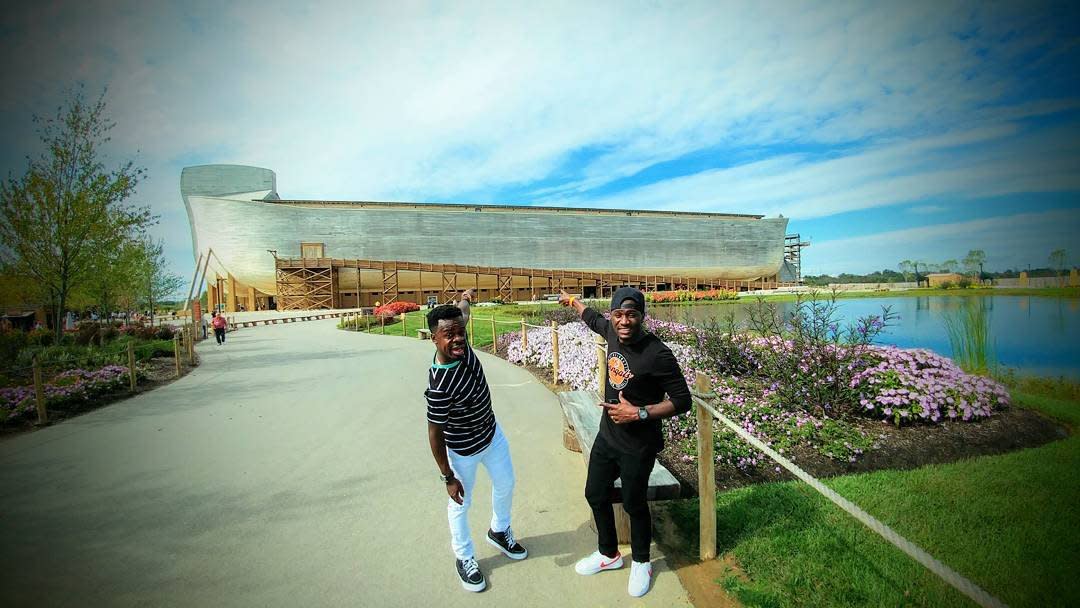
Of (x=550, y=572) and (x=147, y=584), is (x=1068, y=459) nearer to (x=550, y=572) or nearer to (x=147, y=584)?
(x=550, y=572)

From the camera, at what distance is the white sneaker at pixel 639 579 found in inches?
107

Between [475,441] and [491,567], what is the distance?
92 centimetres

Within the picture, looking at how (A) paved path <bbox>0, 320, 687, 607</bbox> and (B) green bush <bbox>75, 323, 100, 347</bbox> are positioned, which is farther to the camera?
(B) green bush <bbox>75, 323, 100, 347</bbox>

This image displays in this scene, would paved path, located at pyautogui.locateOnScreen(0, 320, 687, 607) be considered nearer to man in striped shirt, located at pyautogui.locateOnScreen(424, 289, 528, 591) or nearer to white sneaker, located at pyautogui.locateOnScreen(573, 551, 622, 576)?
white sneaker, located at pyautogui.locateOnScreen(573, 551, 622, 576)

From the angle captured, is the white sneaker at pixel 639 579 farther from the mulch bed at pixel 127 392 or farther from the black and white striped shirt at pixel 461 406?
the mulch bed at pixel 127 392

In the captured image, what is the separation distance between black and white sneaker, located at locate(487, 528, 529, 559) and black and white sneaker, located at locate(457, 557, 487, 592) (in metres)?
0.26

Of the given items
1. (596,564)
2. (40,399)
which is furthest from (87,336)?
(596,564)

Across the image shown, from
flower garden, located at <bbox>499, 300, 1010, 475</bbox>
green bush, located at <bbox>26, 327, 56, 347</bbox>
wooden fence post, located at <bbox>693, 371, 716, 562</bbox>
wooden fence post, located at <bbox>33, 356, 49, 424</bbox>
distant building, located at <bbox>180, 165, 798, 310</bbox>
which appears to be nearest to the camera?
wooden fence post, located at <bbox>693, 371, 716, 562</bbox>

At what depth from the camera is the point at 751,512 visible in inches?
137

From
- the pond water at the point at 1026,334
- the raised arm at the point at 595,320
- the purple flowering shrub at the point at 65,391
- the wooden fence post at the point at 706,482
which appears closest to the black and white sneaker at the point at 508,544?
the wooden fence post at the point at 706,482

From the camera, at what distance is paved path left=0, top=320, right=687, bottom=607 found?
9.32 ft

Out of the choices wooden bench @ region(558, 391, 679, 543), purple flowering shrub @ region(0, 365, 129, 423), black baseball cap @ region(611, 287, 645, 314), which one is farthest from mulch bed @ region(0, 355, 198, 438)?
black baseball cap @ region(611, 287, 645, 314)

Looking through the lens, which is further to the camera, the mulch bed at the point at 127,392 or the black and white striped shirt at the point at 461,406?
the mulch bed at the point at 127,392

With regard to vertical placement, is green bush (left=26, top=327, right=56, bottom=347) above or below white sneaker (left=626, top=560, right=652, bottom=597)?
above
